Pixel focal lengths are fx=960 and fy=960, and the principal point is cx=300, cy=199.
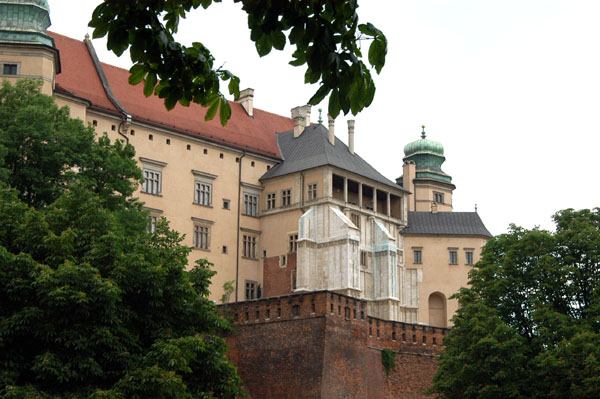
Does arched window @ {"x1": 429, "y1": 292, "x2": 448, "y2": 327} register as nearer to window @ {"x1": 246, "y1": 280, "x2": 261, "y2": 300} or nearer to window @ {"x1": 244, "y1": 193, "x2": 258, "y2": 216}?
window @ {"x1": 246, "y1": 280, "x2": 261, "y2": 300}

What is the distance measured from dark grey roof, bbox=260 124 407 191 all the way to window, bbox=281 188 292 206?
1.05 meters

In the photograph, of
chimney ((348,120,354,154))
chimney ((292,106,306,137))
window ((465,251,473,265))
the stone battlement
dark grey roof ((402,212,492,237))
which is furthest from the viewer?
dark grey roof ((402,212,492,237))

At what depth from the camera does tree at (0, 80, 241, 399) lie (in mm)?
21125

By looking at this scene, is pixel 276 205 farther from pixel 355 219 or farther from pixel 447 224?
pixel 447 224

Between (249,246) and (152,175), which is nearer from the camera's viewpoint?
(152,175)

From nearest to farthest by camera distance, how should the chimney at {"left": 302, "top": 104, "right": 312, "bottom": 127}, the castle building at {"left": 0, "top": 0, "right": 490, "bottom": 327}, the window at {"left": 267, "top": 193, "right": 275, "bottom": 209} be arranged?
the castle building at {"left": 0, "top": 0, "right": 490, "bottom": 327} < the window at {"left": 267, "top": 193, "right": 275, "bottom": 209} < the chimney at {"left": 302, "top": 104, "right": 312, "bottom": 127}

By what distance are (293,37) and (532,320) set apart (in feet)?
92.0

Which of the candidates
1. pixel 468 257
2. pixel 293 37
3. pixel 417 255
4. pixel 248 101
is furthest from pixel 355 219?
→ pixel 293 37

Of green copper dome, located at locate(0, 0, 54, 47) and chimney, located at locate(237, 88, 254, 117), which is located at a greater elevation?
chimney, located at locate(237, 88, 254, 117)

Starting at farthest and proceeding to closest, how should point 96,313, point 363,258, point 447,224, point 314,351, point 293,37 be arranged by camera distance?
point 447,224 → point 363,258 → point 314,351 → point 96,313 → point 293,37

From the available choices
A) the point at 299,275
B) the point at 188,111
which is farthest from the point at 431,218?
the point at 188,111

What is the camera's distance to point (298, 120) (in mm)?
60156

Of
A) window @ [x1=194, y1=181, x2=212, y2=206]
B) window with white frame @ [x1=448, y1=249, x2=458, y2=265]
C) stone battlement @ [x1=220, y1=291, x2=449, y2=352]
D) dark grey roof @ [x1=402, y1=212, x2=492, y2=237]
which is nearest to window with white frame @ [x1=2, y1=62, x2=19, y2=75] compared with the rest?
window @ [x1=194, y1=181, x2=212, y2=206]

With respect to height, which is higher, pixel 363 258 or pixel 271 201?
pixel 271 201
